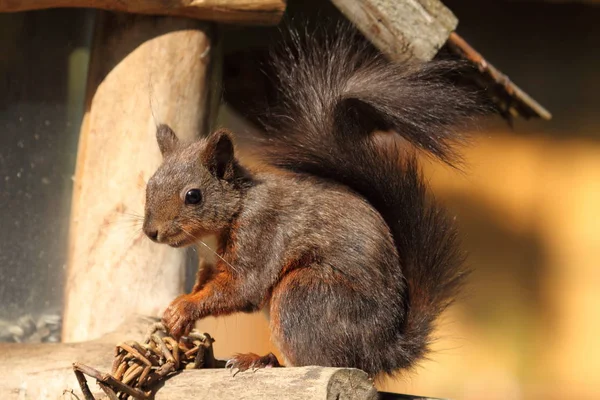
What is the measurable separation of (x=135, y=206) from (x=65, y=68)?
1.84 ft

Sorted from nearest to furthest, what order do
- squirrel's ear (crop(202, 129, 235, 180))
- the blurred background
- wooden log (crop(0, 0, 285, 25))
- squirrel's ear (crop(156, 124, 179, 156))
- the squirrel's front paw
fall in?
the squirrel's front paw, squirrel's ear (crop(202, 129, 235, 180)), squirrel's ear (crop(156, 124, 179, 156)), wooden log (crop(0, 0, 285, 25)), the blurred background

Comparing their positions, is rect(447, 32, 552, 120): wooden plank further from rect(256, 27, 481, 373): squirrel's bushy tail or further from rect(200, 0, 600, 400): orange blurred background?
rect(200, 0, 600, 400): orange blurred background

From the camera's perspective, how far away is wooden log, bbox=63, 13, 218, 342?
3125mm

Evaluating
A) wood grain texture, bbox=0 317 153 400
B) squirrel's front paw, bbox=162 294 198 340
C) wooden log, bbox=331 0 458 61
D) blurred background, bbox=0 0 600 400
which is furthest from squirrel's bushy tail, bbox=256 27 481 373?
blurred background, bbox=0 0 600 400

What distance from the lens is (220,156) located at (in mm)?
2699

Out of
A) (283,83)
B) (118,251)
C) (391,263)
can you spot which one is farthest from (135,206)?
(391,263)

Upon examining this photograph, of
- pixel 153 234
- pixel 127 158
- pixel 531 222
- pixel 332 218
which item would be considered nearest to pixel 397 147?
pixel 332 218

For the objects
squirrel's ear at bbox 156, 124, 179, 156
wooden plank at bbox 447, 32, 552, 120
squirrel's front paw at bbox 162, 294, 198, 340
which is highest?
wooden plank at bbox 447, 32, 552, 120

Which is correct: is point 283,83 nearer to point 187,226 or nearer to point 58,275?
point 187,226

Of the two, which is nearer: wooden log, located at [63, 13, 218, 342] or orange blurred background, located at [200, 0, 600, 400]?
wooden log, located at [63, 13, 218, 342]

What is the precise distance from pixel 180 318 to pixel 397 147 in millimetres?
784

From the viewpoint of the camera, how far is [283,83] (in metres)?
3.03

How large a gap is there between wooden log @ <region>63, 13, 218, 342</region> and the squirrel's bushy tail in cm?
45

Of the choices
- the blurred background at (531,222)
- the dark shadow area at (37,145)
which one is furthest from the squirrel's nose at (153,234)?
the blurred background at (531,222)
